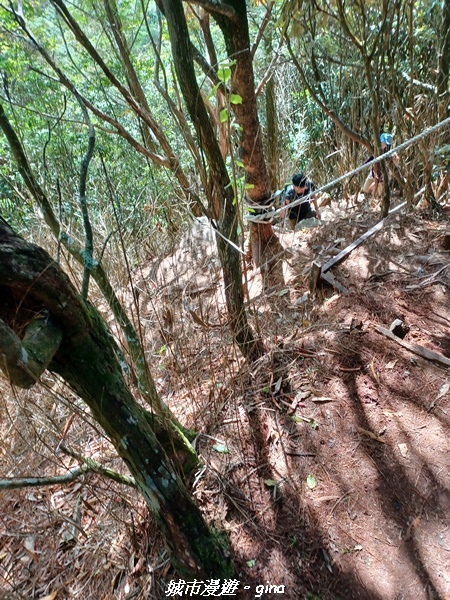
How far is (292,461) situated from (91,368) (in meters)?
0.93

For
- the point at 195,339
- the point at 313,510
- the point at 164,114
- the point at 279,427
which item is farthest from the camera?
the point at 164,114

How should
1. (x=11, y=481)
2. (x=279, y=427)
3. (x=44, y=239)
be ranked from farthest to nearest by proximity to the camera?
(x=44, y=239) < (x=279, y=427) < (x=11, y=481)

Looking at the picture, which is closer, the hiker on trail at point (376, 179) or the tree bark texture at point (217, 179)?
the tree bark texture at point (217, 179)

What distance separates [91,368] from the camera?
0.75 m

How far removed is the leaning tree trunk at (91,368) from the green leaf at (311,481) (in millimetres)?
392

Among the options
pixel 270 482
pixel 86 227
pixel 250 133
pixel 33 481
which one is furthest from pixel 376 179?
pixel 33 481

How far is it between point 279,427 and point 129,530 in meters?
0.65

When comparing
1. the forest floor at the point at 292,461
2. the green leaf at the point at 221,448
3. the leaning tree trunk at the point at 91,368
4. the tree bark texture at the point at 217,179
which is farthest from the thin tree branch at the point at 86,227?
the green leaf at the point at 221,448

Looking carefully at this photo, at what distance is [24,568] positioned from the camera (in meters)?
1.18

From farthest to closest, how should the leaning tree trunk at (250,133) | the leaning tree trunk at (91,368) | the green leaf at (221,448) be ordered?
the leaning tree trunk at (250,133) → the green leaf at (221,448) → the leaning tree trunk at (91,368)

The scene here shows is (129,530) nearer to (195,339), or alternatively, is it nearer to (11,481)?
(11,481)

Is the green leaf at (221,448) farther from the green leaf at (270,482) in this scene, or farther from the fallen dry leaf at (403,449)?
the fallen dry leaf at (403,449)

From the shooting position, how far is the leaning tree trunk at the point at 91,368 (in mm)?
607

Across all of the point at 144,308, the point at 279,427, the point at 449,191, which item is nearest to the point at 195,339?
the point at 144,308
